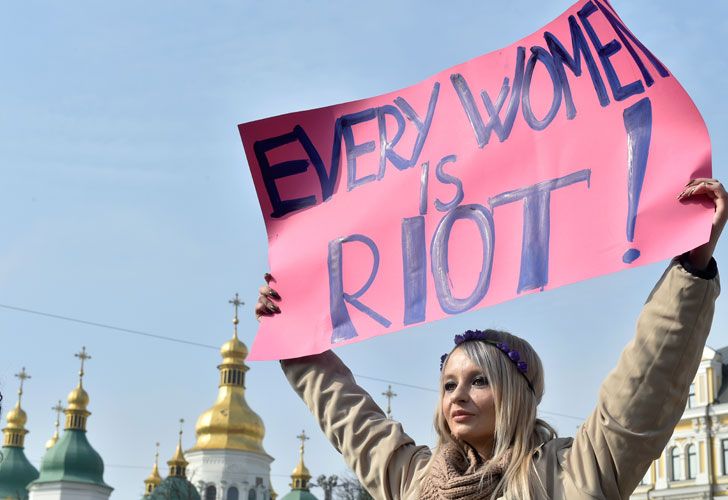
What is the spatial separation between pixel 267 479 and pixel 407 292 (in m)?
63.2

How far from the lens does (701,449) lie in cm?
2975

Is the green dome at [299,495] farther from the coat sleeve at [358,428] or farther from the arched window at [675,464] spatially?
the coat sleeve at [358,428]

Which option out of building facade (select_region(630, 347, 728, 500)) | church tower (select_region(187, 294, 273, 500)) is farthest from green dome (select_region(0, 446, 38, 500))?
building facade (select_region(630, 347, 728, 500))

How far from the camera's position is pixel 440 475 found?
3316 mm

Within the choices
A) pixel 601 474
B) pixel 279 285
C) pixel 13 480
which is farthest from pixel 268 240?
pixel 13 480

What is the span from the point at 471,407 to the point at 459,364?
0.45ft

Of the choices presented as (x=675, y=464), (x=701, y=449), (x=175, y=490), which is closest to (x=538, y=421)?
(x=701, y=449)

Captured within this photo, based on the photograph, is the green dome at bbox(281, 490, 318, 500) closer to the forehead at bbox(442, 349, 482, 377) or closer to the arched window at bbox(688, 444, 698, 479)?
the arched window at bbox(688, 444, 698, 479)

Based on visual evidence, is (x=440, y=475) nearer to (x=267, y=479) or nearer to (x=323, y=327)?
(x=323, y=327)

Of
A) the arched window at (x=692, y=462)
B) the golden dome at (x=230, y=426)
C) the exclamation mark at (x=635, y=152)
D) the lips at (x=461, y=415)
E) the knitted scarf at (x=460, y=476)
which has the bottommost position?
the knitted scarf at (x=460, y=476)

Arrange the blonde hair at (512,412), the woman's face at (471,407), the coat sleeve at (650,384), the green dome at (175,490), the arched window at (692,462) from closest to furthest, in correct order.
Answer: the coat sleeve at (650,384) < the blonde hair at (512,412) < the woman's face at (471,407) < the arched window at (692,462) < the green dome at (175,490)

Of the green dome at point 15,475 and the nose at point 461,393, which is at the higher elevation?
the green dome at point 15,475

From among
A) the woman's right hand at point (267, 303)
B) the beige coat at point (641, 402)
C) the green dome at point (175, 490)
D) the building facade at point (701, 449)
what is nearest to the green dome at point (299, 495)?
the green dome at point (175, 490)

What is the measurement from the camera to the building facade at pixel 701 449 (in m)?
29.3
